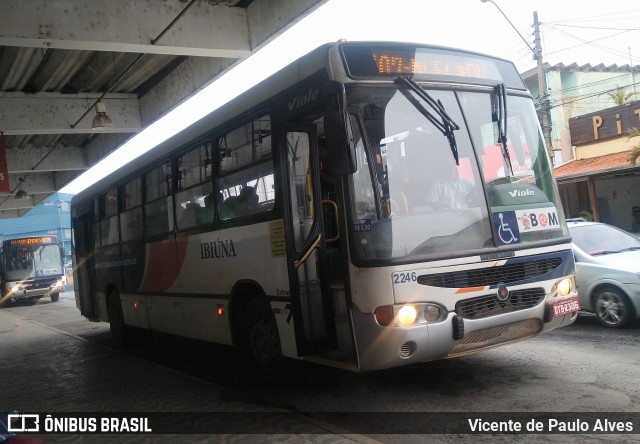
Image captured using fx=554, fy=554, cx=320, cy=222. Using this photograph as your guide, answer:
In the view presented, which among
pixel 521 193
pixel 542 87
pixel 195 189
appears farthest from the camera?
pixel 542 87

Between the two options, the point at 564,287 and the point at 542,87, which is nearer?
the point at 564,287

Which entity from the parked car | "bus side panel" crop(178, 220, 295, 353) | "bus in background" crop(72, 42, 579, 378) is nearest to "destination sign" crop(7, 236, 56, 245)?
"bus side panel" crop(178, 220, 295, 353)

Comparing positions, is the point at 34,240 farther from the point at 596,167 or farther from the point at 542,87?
the point at 596,167

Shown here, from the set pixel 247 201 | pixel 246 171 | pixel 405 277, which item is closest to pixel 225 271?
pixel 247 201

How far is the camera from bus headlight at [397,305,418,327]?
14.9 ft

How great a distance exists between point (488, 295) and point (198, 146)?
422 cm

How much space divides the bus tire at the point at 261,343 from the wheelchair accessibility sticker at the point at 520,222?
2.44 m

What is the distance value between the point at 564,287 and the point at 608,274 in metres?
2.78

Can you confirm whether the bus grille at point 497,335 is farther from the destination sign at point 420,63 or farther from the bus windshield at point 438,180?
the destination sign at point 420,63

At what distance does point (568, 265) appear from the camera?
5.46 m

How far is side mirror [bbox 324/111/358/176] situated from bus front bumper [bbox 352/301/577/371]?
122 cm

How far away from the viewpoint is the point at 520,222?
17.0 feet

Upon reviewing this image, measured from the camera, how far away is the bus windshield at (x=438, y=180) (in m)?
4.69

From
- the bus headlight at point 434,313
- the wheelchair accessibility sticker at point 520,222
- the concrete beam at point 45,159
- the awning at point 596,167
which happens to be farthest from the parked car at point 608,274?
the concrete beam at point 45,159
